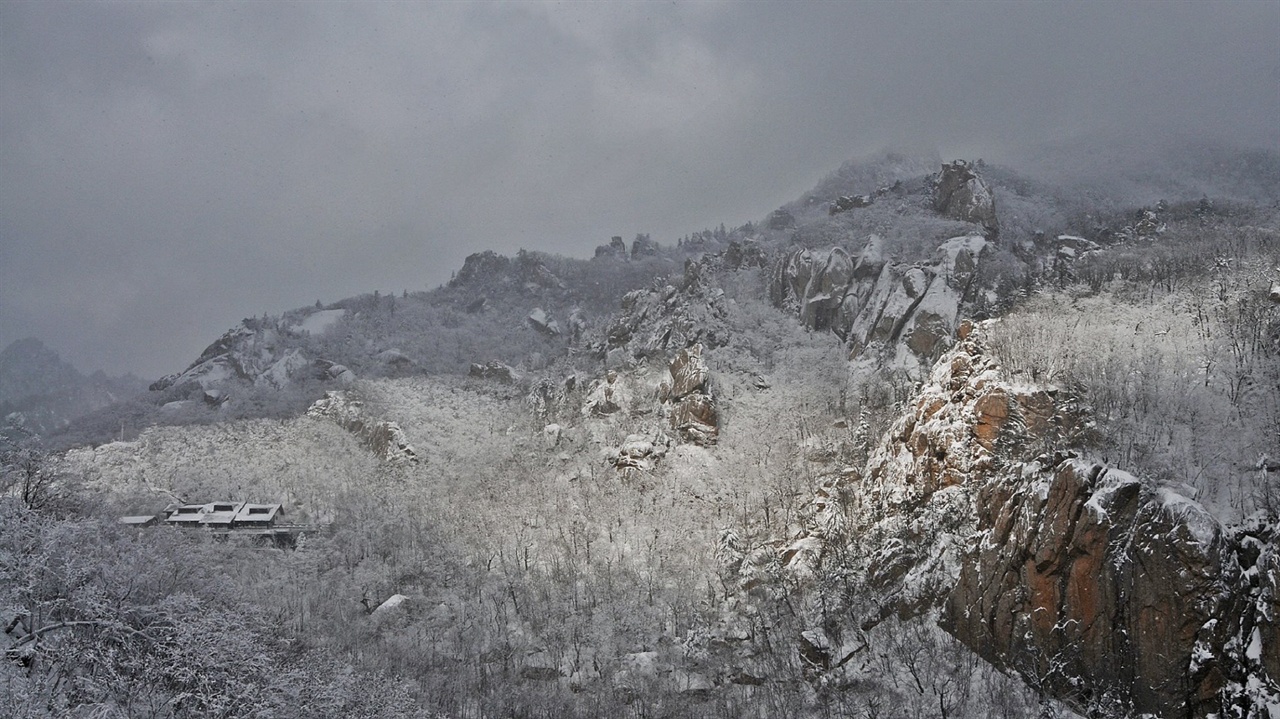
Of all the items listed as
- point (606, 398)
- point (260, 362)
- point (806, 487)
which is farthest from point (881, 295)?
point (260, 362)

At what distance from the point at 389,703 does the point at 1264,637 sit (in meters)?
40.0

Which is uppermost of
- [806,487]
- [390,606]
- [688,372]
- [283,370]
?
[283,370]

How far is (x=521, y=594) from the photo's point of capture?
67375 millimetres

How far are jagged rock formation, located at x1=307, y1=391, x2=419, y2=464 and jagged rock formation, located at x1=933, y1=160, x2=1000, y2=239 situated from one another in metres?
103

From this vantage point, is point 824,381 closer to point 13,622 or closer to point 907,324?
point 907,324

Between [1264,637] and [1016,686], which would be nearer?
[1264,637]

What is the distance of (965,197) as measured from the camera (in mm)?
131625

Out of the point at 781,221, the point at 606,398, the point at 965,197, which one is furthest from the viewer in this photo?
the point at 781,221

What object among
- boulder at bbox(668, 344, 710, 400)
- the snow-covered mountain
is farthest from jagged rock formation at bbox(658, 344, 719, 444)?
the snow-covered mountain

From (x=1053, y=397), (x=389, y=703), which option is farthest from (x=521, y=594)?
(x=1053, y=397)

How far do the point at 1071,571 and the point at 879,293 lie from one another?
234 ft

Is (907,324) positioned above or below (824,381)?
above

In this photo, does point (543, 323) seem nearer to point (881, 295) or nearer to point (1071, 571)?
point (881, 295)

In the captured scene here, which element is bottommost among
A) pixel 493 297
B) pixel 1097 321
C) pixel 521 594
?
pixel 521 594
